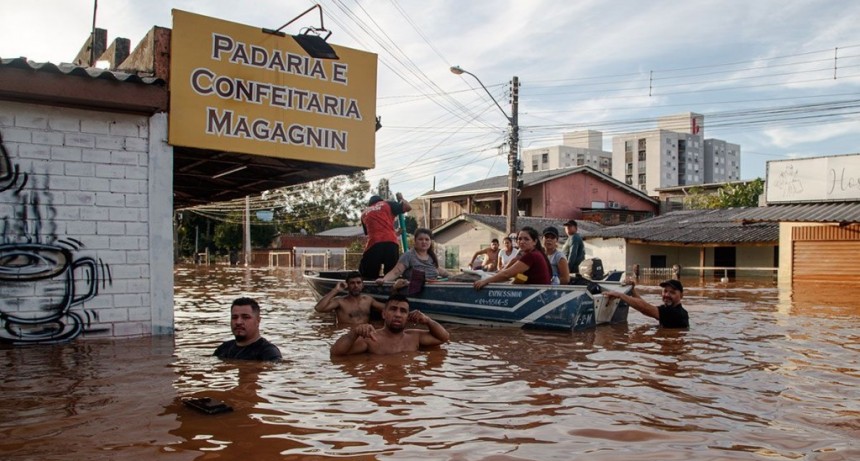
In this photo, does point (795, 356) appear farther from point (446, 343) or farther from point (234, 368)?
point (234, 368)

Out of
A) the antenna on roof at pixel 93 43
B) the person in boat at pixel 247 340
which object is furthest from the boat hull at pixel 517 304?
the antenna on roof at pixel 93 43

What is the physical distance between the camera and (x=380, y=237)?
36.0 feet

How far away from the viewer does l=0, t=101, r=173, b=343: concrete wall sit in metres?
7.27

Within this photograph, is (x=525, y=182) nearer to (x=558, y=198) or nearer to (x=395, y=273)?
(x=558, y=198)

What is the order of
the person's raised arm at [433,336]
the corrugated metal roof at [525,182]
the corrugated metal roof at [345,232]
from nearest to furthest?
the person's raised arm at [433,336], the corrugated metal roof at [525,182], the corrugated metal roof at [345,232]

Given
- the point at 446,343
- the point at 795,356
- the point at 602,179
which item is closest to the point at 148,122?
the point at 446,343

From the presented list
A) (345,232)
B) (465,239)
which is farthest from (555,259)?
(345,232)

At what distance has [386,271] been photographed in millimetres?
11250

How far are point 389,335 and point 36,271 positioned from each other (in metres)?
3.99

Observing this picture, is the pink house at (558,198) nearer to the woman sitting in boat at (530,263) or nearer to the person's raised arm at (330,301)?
the woman sitting in boat at (530,263)

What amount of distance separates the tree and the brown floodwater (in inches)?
1930

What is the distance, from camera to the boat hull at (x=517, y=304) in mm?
8867

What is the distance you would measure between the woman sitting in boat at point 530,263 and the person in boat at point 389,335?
210 centimetres

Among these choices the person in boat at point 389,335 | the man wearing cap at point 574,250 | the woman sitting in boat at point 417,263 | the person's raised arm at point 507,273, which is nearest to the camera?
the person in boat at point 389,335
